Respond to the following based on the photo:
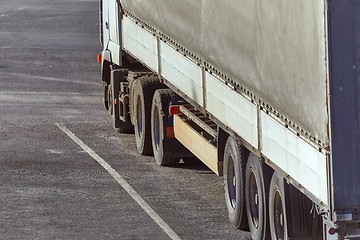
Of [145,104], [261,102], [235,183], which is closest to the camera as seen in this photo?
[261,102]

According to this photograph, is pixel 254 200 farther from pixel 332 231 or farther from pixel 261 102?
pixel 332 231

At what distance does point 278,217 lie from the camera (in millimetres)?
15031

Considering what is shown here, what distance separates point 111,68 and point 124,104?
981 millimetres

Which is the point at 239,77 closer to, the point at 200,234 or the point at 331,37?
the point at 200,234

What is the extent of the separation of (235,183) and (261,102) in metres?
2.49

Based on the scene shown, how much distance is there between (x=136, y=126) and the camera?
22766 millimetres

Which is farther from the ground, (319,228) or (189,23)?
(189,23)

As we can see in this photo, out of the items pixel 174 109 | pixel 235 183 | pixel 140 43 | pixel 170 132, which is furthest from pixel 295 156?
pixel 140 43

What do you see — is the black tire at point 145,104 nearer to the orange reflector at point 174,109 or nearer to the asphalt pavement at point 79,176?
the asphalt pavement at point 79,176

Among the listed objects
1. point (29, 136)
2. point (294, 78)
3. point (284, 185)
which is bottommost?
point (29, 136)

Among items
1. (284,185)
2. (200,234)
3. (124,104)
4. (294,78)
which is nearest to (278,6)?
(294,78)

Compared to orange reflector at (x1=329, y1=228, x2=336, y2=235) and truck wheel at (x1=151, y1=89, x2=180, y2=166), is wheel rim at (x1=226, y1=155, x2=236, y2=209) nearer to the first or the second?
truck wheel at (x1=151, y1=89, x2=180, y2=166)

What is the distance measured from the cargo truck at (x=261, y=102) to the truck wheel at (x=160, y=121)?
2 cm

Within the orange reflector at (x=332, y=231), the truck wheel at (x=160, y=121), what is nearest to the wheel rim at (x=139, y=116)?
the truck wheel at (x=160, y=121)
